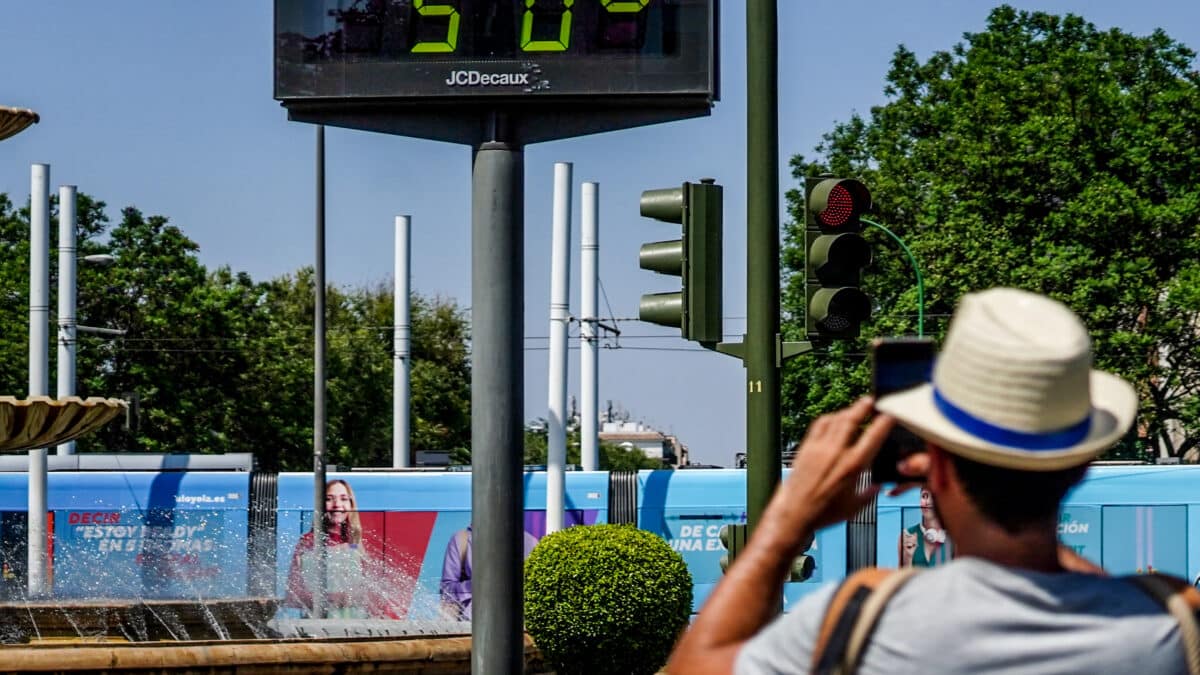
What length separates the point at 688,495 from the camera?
28594mm

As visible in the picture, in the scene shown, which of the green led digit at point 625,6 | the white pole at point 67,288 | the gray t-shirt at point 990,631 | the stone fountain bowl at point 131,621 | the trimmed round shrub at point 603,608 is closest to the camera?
the gray t-shirt at point 990,631

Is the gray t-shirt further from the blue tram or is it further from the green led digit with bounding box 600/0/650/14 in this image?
the blue tram

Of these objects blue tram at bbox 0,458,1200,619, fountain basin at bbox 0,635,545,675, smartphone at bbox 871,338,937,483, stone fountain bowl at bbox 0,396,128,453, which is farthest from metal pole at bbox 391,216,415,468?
smartphone at bbox 871,338,937,483

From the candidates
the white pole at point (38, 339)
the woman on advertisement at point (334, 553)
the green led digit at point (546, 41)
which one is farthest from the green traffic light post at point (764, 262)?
the white pole at point (38, 339)

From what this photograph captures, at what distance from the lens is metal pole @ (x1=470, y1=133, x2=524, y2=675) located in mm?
8234

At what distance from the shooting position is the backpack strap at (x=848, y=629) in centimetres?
238

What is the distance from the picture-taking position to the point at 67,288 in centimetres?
3291

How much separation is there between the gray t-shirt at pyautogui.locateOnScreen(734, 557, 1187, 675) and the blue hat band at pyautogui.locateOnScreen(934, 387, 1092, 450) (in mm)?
158

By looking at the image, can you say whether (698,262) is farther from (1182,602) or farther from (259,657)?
(1182,602)

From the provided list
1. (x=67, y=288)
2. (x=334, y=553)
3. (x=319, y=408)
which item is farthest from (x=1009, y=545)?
(x=67, y=288)

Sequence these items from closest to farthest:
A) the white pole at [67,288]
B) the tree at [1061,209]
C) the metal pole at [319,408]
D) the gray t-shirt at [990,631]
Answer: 1. the gray t-shirt at [990,631]
2. the metal pole at [319,408]
3. the white pole at [67,288]
4. the tree at [1061,209]

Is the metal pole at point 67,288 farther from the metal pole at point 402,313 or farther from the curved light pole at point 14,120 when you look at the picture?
the curved light pole at point 14,120

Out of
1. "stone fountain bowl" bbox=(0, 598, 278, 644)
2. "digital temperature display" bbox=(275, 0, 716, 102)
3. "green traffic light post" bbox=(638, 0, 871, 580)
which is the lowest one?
"stone fountain bowl" bbox=(0, 598, 278, 644)

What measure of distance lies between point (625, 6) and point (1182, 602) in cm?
591
